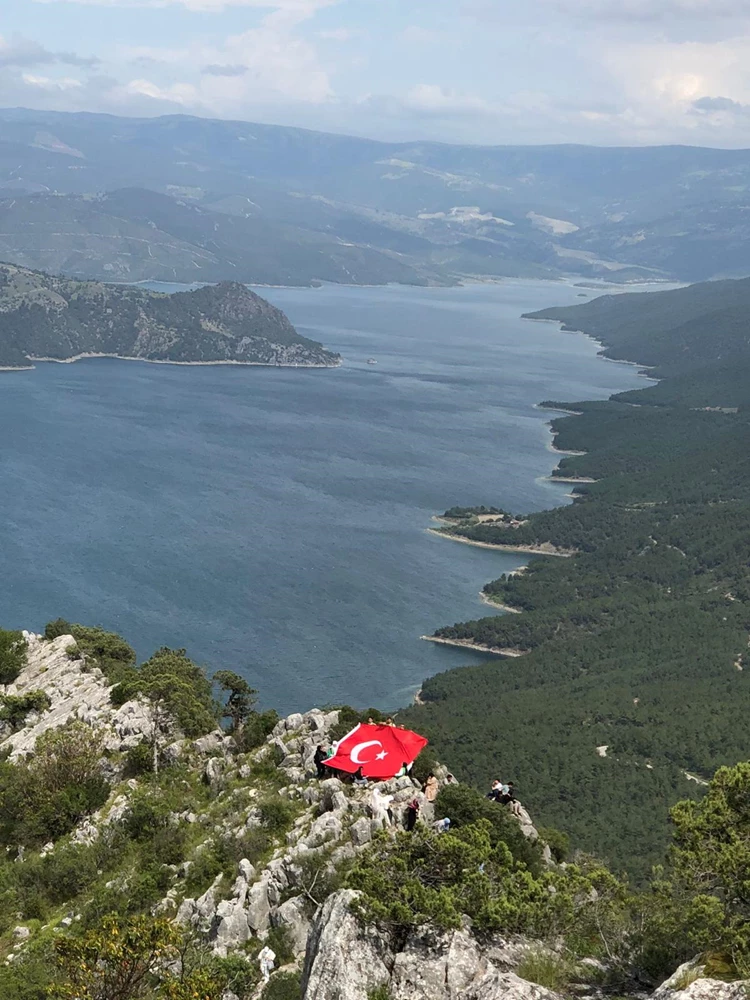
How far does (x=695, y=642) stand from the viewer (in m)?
112

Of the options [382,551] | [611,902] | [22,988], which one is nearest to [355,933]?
[611,902]

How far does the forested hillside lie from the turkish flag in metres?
33.2

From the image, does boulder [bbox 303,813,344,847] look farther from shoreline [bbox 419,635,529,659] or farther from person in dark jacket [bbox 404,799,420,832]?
shoreline [bbox 419,635,529,659]

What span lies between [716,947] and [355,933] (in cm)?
673

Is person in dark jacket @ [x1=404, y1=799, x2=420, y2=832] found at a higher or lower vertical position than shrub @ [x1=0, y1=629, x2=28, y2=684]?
higher

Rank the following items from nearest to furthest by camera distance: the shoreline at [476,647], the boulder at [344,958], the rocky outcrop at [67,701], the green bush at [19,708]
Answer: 1. the boulder at [344,958]
2. the rocky outcrop at [67,701]
3. the green bush at [19,708]
4. the shoreline at [476,647]

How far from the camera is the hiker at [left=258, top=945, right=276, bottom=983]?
81.6 feet

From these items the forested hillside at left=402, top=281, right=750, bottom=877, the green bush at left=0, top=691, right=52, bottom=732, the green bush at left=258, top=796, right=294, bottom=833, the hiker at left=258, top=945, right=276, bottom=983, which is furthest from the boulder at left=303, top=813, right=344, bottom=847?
the forested hillside at left=402, top=281, right=750, bottom=877

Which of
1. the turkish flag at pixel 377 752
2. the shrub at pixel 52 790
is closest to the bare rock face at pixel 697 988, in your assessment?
the turkish flag at pixel 377 752

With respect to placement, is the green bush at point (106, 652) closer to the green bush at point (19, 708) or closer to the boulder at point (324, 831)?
the green bush at point (19, 708)

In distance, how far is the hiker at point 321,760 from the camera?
33.9 metres

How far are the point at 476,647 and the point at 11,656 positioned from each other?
67.8 metres

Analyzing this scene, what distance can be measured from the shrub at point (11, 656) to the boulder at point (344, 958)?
137 ft

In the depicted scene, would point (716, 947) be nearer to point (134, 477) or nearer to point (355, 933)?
point (355, 933)
